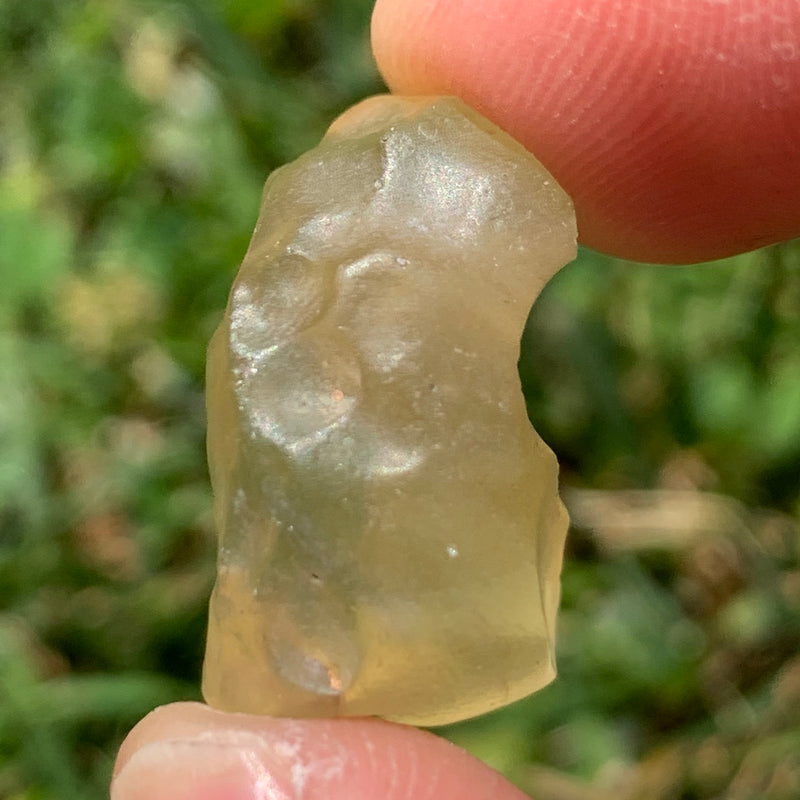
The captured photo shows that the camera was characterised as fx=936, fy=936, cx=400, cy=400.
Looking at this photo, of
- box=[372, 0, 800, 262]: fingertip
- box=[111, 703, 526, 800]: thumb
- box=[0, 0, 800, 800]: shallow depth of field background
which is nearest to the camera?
box=[111, 703, 526, 800]: thumb

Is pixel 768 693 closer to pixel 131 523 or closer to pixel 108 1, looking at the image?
pixel 131 523

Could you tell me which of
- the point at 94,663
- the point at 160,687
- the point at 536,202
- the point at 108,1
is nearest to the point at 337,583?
the point at 536,202

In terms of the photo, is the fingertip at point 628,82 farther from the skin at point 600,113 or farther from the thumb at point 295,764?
the thumb at point 295,764

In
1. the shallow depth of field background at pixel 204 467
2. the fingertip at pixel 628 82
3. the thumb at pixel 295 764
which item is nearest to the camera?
the thumb at pixel 295 764

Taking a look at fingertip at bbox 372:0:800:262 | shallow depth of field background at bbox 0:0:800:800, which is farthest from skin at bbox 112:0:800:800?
shallow depth of field background at bbox 0:0:800:800

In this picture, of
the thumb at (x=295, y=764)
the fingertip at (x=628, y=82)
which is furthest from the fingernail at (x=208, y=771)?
the fingertip at (x=628, y=82)

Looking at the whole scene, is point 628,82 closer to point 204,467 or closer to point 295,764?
point 295,764

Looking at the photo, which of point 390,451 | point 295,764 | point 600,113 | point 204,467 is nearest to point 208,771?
point 295,764

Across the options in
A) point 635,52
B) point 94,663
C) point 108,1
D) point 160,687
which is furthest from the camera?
point 108,1

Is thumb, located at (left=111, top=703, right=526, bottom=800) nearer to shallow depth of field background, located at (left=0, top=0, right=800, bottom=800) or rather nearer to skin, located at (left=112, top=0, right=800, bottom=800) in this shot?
skin, located at (left=112, top=0, right=800, bottom=800)
